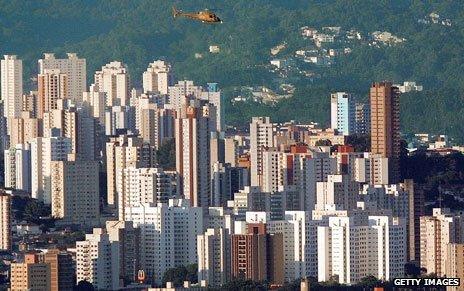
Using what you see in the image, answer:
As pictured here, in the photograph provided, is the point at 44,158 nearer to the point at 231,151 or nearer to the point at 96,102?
the point at 231,151

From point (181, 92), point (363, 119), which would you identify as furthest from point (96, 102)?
point (363, 119)

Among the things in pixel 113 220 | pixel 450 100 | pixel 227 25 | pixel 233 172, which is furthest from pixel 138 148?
pixel 227 25

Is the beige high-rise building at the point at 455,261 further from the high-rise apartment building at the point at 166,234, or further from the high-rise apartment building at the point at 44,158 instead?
the high-rise apartment building at the point at 44,158

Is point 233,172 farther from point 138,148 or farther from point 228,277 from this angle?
point 228,277

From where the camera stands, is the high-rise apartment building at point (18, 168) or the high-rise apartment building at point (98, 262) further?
the high-rise apartment building at point (18, 168)

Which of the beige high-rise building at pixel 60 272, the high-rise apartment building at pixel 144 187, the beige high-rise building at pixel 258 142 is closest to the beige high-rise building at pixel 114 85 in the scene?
the beige high-rise building at pixel 258 142
